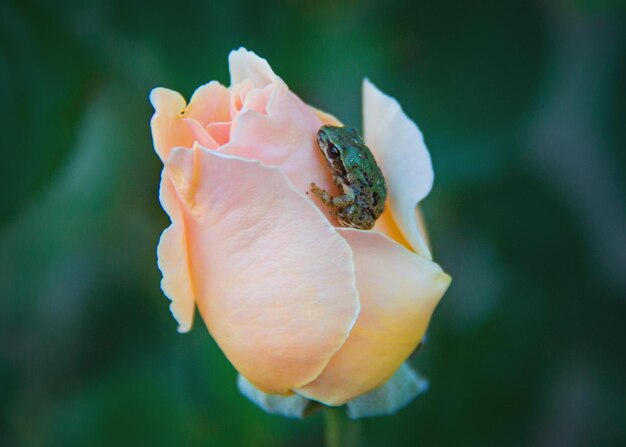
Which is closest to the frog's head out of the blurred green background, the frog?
the frog

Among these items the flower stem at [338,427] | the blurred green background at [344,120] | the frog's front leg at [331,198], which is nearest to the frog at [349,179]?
the frog's front leg at [331,198]

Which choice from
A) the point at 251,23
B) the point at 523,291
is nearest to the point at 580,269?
the point at 523,291

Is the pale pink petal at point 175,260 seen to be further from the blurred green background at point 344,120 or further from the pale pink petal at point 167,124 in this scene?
the blurred green background at point 344,120

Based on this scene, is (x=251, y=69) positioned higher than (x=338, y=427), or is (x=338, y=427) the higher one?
(x=251, y=69)

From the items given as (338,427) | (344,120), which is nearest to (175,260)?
(338,427)

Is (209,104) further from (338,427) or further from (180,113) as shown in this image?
(338,427)

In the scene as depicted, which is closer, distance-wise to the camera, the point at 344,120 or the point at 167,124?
the point at 167,124
